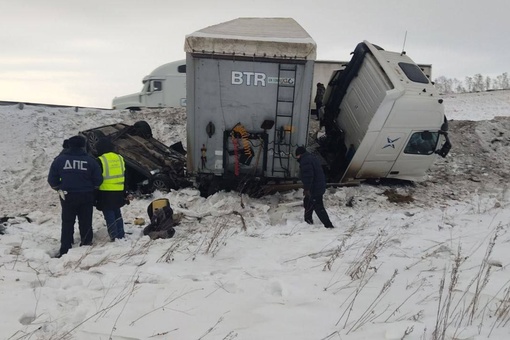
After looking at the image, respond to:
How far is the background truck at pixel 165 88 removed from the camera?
17.8m

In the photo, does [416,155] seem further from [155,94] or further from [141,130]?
[155,94]

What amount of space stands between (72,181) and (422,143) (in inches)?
304

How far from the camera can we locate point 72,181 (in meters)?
6.15

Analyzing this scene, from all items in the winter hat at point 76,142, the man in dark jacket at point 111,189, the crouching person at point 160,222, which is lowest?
the crouching person at point 160,222

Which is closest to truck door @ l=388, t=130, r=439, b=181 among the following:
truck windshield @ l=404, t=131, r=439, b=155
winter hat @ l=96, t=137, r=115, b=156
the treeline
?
truck windshield @ l=404, t=131, r=439, b=155

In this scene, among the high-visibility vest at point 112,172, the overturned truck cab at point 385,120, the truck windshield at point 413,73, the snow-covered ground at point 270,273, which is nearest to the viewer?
the snow-covered ground at point 270,273

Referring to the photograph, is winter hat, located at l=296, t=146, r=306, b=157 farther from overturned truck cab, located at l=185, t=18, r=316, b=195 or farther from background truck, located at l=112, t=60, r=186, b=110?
background truck, located at l=112, t=60, r=186, b=110

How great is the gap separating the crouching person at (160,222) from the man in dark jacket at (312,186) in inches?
96.6

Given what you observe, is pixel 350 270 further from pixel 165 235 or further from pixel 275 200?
pixel 275 200

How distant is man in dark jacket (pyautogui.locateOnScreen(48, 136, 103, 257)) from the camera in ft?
20.1

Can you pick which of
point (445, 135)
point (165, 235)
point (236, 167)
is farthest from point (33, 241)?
point (445, 135)

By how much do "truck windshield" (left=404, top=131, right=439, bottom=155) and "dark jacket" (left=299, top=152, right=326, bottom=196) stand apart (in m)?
3.28

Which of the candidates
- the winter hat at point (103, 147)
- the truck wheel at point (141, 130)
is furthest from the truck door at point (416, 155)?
the winter hat at point (103, 147)

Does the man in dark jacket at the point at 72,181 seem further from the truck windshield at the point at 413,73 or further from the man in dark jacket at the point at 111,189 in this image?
the truck windshield at the point at 413,73
